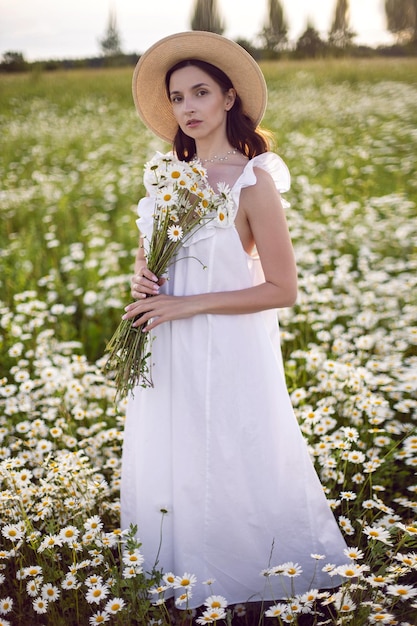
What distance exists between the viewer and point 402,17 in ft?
86.2

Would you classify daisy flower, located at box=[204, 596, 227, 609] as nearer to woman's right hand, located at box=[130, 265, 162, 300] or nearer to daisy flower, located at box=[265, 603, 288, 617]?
daisy flower, located at box=[265, 603, 288, 617]

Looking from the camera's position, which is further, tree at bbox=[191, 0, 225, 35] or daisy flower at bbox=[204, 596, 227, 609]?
tree at bbox=[191, 0, 225, 35]

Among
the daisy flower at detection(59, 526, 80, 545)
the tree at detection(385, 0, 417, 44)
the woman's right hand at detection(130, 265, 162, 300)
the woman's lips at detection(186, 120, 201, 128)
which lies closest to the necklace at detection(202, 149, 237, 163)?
the woman's lips at detection(186, 120, 201, 128)

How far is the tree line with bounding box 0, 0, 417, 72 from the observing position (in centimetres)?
2041

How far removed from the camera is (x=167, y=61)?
6.28ft

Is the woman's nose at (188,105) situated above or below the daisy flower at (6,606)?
above

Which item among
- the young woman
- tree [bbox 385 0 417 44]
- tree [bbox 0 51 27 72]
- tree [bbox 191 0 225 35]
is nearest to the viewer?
the young woman

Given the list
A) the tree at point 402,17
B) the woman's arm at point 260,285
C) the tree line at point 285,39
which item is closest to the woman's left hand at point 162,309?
the woman's arm at point 260,285

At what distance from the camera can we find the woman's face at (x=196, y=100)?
71.9 inches

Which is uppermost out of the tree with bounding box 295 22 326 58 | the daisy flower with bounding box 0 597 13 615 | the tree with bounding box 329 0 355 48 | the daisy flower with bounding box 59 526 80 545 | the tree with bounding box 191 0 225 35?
the tree with bounding box 191 0 225 35

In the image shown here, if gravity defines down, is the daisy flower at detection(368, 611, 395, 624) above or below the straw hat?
below

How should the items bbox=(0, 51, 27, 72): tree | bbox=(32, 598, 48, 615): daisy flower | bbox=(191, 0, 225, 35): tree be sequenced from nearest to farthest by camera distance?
bbox=(32, 598, 48, 615): daisy flower
bbox=(0, 51, 27, 72): tree
bbox=(191, 0, 225, 35): tree

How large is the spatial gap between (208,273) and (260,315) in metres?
0.22

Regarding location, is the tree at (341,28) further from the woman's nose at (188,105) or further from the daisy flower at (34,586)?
the daisy flower at (34,586)
